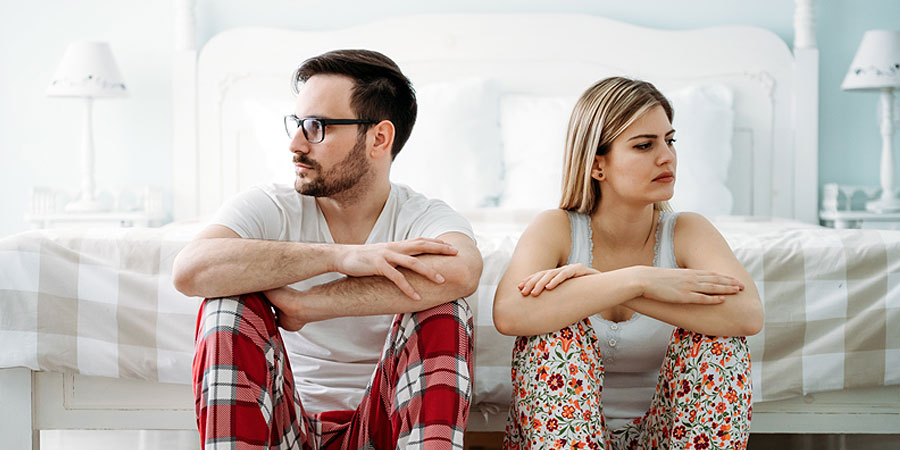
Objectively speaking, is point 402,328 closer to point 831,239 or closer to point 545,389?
point 545,389

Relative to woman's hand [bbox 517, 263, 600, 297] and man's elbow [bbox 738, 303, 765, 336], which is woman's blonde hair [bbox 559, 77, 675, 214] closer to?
woman's hand [bbox 517, 263, 600, 297]

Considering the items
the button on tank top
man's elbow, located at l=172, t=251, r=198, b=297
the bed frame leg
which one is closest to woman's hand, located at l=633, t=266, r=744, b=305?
the button on tank top

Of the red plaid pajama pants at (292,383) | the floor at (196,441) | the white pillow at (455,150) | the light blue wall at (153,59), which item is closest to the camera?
the red plaid pajama pants at (292,383)

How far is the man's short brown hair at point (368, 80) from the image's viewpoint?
1.46 meters

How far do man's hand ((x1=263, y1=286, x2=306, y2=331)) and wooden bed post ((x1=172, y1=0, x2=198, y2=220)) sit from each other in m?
2.14

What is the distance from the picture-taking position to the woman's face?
1.50 m

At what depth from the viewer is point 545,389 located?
1306mm

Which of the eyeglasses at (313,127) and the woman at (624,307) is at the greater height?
the eyeglasses at (313,127)

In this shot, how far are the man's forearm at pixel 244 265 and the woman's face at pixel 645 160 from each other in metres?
0.55

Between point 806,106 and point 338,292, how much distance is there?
255 centimetres

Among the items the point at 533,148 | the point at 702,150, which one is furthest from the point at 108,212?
the point at 702,150

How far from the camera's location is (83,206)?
10.3 feet

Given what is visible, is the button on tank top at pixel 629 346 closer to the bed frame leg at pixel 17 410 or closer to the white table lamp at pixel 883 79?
the bed frame leg at pixel 17 410

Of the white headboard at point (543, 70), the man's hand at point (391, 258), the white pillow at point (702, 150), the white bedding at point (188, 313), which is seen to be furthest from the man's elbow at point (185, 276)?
the white headboard at point (543, 70)
